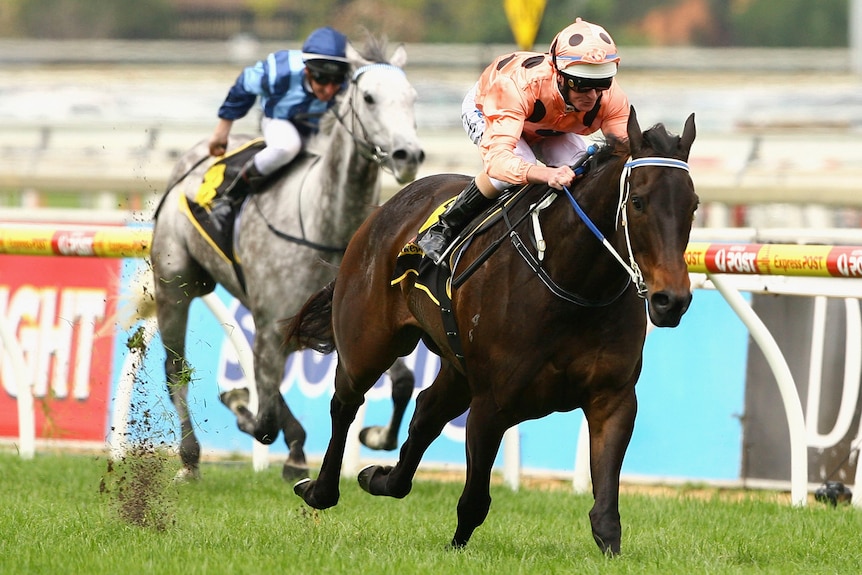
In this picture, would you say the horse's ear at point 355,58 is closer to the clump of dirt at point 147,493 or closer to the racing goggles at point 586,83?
the clump of dirt at point 147,493

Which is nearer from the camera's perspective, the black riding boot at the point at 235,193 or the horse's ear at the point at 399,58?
the horse's ear at the point at 399,58

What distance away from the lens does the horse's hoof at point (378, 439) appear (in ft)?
22.3

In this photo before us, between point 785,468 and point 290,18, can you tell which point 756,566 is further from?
point 290,18

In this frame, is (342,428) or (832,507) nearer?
(342,428)

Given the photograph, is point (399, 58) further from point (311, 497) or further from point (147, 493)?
point (147, 493)

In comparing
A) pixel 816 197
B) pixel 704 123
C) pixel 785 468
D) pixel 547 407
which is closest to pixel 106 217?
pixel 785 468

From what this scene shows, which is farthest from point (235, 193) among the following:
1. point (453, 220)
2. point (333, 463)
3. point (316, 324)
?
point (453, 220)

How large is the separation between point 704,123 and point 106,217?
1083cm

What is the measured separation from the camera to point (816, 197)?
45.9ft

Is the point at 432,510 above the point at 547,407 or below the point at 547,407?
below

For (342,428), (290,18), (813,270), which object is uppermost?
(290,18)

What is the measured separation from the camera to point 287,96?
293 inches

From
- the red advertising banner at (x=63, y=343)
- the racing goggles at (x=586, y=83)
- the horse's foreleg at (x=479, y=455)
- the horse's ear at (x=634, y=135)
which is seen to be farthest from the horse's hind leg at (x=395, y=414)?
the horse's ear at (x=634, y=135)

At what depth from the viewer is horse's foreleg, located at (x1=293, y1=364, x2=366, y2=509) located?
18.4ft
